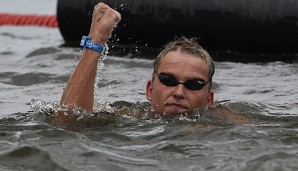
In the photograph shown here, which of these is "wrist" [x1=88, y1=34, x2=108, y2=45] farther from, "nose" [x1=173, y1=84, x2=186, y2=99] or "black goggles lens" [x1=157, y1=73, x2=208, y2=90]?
"nose" [x1=173, y1=84, x2=186, y2=99]

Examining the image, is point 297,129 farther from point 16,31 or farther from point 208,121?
point 16,31

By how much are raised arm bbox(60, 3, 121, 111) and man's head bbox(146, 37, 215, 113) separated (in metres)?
0.64

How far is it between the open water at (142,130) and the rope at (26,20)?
17.4ft

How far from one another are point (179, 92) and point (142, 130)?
0.43 meters

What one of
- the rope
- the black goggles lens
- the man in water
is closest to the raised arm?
the man in water

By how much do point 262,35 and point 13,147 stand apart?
6128 mm

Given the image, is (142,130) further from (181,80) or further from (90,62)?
(90,62)

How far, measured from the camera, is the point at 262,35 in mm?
11242

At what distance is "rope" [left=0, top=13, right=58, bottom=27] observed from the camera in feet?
50.7

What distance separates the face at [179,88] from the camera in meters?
6.64

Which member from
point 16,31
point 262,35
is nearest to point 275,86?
point 262,35

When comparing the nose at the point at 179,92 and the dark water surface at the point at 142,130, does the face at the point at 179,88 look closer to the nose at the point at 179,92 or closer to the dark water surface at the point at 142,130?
the nose at the point at 179,92

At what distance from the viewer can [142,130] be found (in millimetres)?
6562

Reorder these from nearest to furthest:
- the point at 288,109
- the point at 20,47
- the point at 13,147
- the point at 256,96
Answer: the point at 13,147 → the point at 288,109 → the point at 256,96 → the point at 20,47
